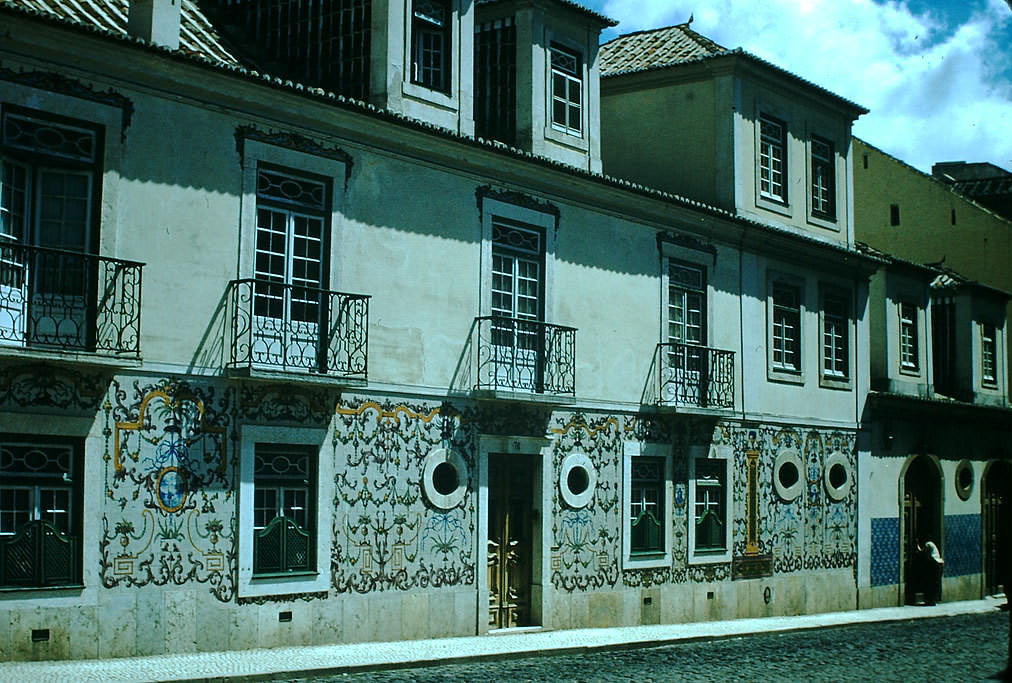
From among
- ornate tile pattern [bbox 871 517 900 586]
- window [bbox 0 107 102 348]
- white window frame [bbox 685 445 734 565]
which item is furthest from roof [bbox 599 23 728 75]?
window [bbox 0 107 102 348]

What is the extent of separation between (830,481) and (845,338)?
2.86 metres

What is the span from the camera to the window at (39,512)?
13266 mm

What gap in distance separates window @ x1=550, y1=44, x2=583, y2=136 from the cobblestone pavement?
7.83m

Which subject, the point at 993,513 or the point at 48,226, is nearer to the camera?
the point at 48,226

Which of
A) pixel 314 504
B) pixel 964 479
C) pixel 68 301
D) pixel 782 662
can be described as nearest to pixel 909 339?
pixel 964 479

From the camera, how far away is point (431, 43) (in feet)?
60.4

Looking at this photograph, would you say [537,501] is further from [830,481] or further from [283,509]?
[830,481]

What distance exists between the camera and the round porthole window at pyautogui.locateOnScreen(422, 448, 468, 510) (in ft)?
57.3

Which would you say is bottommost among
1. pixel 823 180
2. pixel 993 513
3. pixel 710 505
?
pixel 993 513

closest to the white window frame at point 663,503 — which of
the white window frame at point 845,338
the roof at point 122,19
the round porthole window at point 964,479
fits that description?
the white window frame at point 845,338

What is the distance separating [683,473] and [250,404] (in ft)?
29.0

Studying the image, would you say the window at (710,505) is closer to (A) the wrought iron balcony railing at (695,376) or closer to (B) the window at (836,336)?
(A) the wrought iron balcony railing at (695,376)

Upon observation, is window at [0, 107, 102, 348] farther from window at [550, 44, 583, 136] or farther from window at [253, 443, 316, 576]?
window at [550, 44, 583, 136]

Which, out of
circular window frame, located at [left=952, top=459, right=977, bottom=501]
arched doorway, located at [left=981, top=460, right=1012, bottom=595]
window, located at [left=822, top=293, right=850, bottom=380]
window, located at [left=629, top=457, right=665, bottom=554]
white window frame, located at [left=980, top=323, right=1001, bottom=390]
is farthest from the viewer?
white window frame, located at [left=980, top=323, right=1001, bottom=390]
